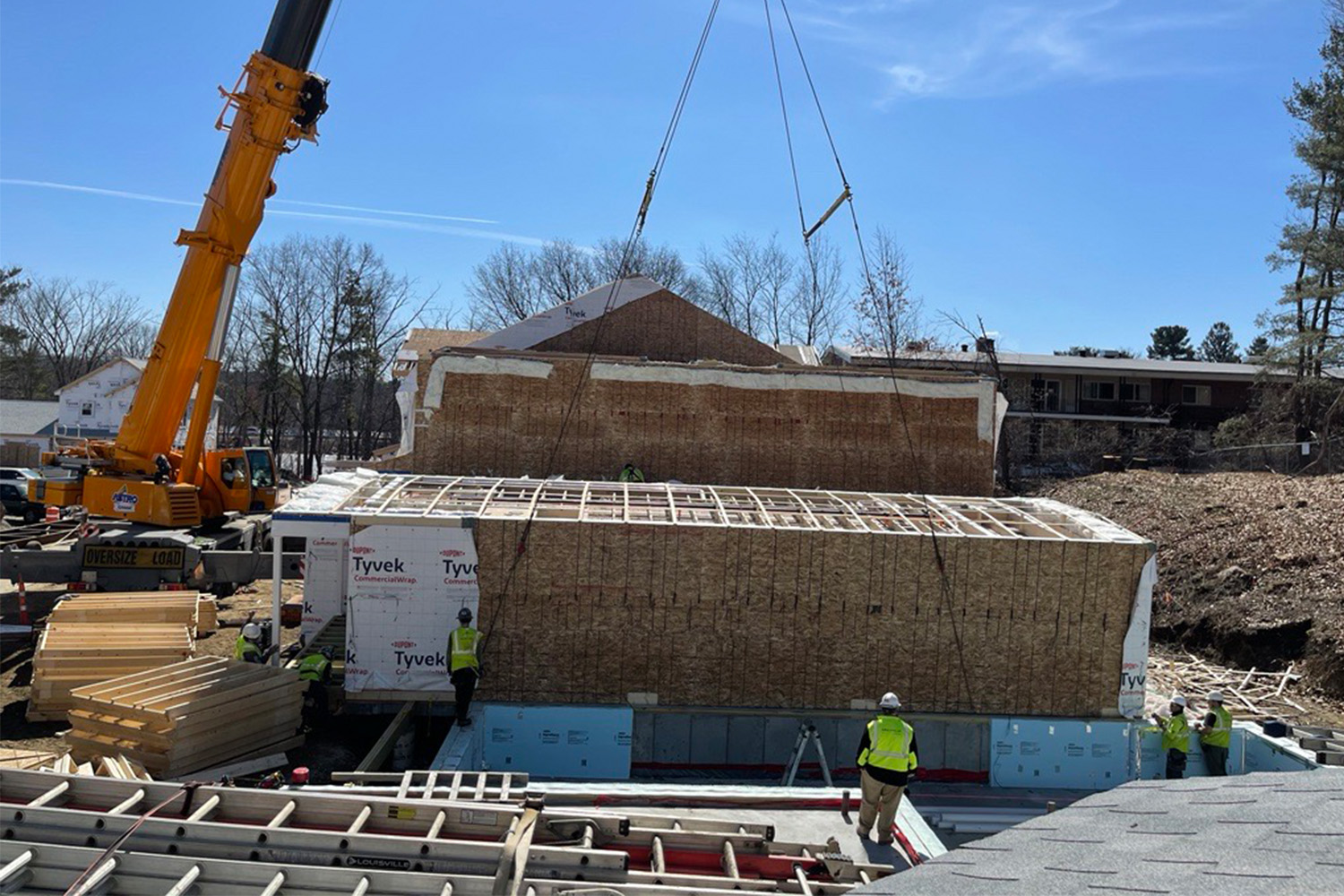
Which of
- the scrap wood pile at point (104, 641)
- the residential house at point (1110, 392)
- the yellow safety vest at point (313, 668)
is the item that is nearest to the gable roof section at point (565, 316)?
the scrap wood pile at point (104, 641)

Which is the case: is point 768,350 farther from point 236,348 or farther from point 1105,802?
point 236,348

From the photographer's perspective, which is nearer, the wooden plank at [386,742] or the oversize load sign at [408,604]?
the wooden plank at [386,742]

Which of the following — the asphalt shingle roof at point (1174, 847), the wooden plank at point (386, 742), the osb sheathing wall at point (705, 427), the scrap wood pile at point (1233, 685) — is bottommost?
the scrap wood pile at point (1233, 685)

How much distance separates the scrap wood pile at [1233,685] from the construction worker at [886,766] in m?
11.0

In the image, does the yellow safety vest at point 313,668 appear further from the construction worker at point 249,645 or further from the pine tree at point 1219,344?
the pine tree at point 1219,344

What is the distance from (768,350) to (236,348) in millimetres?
44229

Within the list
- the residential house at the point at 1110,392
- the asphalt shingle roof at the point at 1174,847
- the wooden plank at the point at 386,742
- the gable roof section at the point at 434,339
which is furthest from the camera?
→ the residential house at the point at 1110,392

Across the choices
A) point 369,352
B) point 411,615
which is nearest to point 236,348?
point 369,352

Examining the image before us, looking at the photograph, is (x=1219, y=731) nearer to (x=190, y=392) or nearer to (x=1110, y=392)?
(x=190, y=392)

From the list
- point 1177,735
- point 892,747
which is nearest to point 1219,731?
point 1177,735

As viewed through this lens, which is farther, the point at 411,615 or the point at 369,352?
the point at 369,352

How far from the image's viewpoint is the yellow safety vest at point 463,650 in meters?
12.2

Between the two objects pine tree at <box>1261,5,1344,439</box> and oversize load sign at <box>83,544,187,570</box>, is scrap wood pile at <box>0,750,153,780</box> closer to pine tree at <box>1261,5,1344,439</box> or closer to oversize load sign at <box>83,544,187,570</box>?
oversize load sign at <box>83,544,187,570</box>

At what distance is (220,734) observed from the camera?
1138 centimetres
